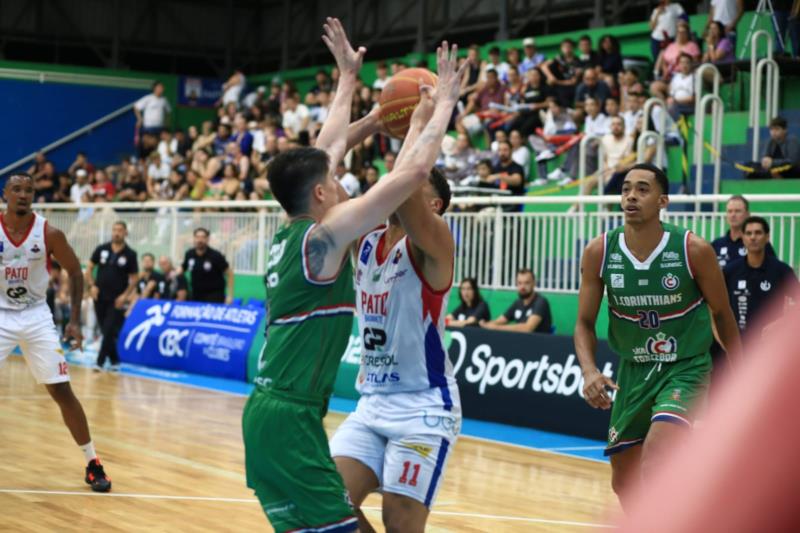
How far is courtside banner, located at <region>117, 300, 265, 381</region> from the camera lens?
16.8 meters

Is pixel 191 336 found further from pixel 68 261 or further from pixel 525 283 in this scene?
pixel 68 261

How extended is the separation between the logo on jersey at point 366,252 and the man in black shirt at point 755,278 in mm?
5306

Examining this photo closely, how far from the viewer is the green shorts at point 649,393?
601 cm

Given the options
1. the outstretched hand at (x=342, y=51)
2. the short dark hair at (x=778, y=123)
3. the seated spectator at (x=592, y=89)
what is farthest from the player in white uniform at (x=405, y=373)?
the seated spectator at (x=592, y=89)

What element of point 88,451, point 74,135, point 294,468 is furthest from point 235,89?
point 294,468

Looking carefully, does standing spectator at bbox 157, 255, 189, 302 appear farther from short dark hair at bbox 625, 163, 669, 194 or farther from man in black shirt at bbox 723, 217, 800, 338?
short dark hair at bbox 625, 163, 669, 194

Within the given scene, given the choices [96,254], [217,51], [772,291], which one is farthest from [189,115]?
[772,291]

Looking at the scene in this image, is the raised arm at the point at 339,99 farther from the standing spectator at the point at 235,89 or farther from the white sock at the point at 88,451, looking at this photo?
the standing spectator at the point at 235,89

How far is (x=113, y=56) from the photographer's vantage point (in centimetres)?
3078

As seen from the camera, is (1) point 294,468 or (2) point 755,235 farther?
(2) point 755,235

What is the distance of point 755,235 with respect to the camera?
9.45 m

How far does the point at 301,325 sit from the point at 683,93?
12895mm

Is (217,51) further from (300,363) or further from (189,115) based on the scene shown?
(300,363)

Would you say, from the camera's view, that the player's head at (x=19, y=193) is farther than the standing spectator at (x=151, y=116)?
No
